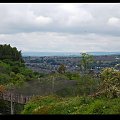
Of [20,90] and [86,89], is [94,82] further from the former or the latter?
[20,90]

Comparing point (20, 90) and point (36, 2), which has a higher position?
point (36, 2)

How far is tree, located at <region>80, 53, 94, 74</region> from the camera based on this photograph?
755 cm

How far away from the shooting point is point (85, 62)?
24.9 feet

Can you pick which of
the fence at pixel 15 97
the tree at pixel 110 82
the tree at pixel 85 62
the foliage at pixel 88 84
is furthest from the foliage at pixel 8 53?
the tree at pixel 110 82

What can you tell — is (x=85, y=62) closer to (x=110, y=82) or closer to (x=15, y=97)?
(x=110, y=82)

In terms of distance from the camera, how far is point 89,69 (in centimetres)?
759

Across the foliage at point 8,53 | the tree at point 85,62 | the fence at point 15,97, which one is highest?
the foliage at point 8,53

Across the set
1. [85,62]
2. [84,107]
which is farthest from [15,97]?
[84,107]

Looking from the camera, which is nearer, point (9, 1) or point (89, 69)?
point (9, 1)

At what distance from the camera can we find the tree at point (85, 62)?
7555 millimetres

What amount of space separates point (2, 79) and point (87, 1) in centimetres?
1605

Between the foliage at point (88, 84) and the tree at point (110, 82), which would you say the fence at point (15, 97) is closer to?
the foliage at point (88, 84)
